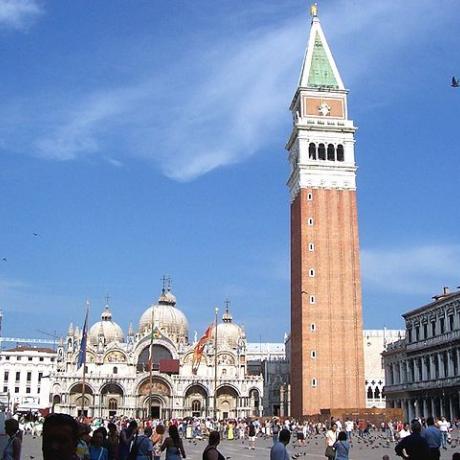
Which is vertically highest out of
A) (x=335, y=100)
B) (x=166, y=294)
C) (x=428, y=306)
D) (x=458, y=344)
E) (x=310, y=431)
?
(x=335, y=100)

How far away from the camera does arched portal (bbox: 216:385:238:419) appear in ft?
250

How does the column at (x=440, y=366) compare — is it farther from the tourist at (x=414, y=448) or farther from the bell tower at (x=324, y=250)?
the tourist at (x=414, y=448)

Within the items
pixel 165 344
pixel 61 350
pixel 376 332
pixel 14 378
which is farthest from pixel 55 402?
pixel 376 332

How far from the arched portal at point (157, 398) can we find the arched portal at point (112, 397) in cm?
215

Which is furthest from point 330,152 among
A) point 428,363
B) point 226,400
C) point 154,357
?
point 154,357

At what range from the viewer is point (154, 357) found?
255ft

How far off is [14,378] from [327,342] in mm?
59757

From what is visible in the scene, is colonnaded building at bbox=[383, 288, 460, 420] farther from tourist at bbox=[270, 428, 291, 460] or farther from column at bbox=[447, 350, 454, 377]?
tourist at bbox=[270, 428, 291, 460]

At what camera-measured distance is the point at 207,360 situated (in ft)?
255

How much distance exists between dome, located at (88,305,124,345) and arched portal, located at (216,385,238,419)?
15060mm

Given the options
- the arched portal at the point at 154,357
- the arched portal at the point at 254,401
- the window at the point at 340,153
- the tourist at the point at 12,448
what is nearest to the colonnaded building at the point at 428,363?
the arched portal at the point at 254,401

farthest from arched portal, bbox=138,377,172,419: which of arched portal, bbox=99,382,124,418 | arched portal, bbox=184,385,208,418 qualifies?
arched portal, bbox=99,382,124,418

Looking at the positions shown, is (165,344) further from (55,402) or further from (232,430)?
(232,430)

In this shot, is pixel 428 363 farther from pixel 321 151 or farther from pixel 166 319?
pixel 166 319
